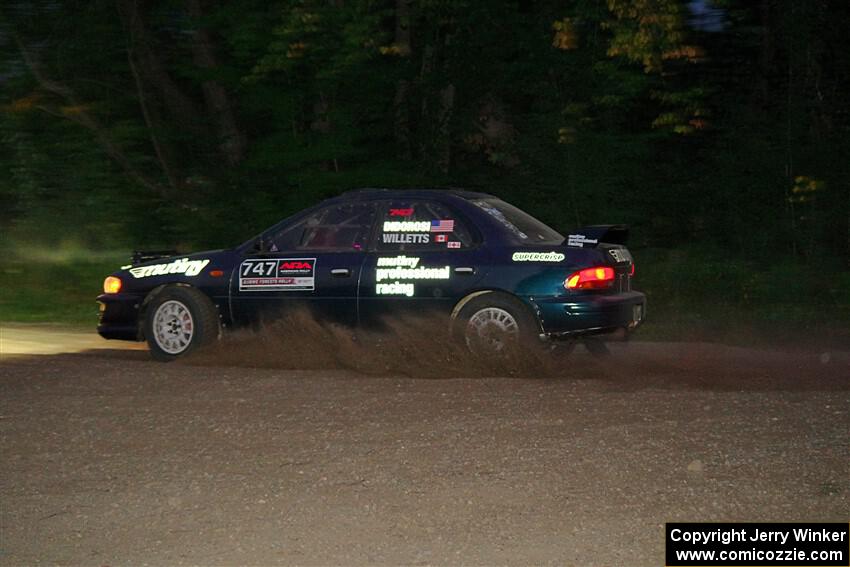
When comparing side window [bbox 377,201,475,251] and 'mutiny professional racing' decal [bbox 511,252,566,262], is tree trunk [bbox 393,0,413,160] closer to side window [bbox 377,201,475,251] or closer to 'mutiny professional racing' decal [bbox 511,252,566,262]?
side window [bbox 377,201,475,251]

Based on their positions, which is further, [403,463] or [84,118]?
[84,118]

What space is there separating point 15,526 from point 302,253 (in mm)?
5228

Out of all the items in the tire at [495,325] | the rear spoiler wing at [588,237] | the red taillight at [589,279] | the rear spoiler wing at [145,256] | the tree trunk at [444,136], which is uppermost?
the tree trunk at [444,136]

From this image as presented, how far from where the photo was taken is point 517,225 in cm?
1095

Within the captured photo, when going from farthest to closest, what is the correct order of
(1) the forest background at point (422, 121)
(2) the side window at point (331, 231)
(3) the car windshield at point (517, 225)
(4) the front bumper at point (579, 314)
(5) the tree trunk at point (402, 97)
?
(5) the tree trunk at point (402, 97) → (1) the forest background at point (422, 121) → (2) the side window at point (331, 231) → (3) the car windshield at point (517, 225) → (4) the front bumper at point (579, 314)

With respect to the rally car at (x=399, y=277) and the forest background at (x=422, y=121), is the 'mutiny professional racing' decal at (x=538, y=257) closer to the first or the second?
the rally car at (x=399, y=277)

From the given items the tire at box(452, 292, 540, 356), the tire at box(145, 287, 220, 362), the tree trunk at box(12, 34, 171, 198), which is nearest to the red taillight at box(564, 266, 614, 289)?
the tire at box(452, 292, 540, 356)

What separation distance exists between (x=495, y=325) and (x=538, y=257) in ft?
2.11

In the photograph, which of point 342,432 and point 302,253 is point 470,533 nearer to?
point 342,432

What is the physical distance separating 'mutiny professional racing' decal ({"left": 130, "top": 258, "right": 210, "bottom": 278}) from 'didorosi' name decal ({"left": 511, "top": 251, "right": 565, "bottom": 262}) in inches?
109

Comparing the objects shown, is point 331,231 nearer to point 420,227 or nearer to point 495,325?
point 420,227

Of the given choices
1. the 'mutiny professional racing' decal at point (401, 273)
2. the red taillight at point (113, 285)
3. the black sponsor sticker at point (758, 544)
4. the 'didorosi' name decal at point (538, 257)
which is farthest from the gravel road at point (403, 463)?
the red taillight at point (113, 285)

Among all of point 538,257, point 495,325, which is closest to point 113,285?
point 495,325

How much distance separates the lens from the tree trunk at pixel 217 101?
22156 mm
